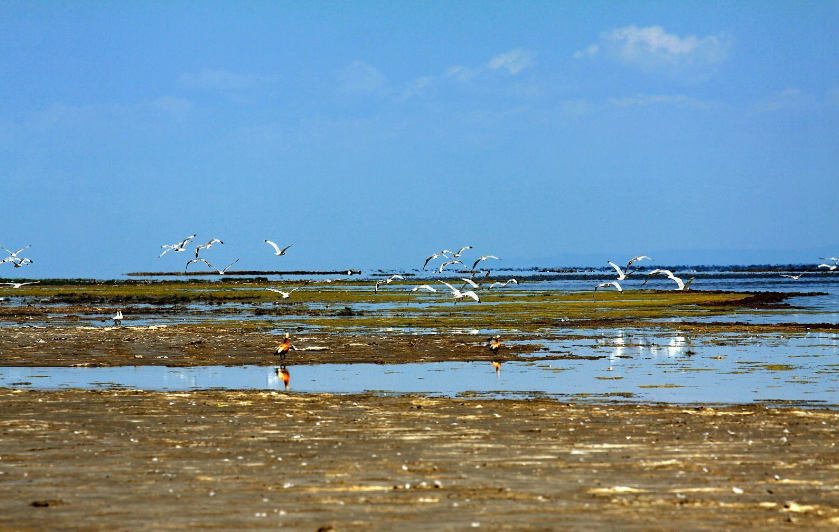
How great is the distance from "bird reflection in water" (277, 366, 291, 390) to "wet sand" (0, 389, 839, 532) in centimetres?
446

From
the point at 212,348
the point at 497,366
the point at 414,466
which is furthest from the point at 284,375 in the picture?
the point at 414,466

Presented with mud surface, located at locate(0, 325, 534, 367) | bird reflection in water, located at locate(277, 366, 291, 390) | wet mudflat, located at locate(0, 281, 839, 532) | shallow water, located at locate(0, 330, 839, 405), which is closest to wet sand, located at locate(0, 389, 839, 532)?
wet mudflat, located at locate(0, 281, 839, 532)

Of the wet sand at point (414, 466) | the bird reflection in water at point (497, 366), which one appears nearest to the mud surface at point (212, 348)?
the bird reflection in water at point (497, 366)

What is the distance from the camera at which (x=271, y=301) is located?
72.2 metres

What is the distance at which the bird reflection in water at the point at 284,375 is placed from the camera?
75.5 feet

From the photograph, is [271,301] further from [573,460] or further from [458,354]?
[573,460]

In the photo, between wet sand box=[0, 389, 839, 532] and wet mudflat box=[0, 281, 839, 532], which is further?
wet mudflat box=[0, 281, 839, 532]

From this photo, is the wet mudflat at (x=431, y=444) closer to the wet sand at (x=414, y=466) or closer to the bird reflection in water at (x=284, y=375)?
the wet sand at (x=414, y=466)

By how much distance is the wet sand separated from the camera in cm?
986

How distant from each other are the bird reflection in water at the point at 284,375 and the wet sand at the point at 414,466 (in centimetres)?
446

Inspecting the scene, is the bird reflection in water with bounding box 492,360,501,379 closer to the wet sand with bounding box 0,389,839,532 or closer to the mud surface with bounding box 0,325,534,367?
the mud surface with bounding box 0,325,534,367

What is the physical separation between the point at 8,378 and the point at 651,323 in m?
29.1

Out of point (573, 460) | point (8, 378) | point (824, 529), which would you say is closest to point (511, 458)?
point (573, 460)

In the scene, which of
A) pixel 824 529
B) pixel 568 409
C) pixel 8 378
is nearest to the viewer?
pixel 824 529
